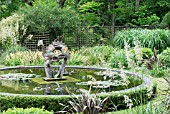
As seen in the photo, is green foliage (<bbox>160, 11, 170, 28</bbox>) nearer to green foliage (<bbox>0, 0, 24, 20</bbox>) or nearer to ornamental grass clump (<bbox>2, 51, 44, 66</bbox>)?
green foliage (<bbox>0, 0, 24, 20</bbox>)

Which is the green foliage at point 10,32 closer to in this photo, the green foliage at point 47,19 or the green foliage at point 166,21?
the green foliage at point 47,19

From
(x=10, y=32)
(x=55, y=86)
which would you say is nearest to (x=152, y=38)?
(x=10, y=32)

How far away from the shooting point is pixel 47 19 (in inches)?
657

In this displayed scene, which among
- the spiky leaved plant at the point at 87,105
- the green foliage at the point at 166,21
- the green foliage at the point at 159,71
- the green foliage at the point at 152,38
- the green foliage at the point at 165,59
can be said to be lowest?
the green foliage at the point at 159,71

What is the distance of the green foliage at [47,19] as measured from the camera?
16359 mm

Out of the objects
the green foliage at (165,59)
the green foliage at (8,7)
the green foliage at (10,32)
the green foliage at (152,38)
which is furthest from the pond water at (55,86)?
the green foliage at (8,7)

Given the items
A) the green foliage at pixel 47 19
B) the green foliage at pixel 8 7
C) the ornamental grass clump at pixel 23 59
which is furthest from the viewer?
the green foliage at pixel 8 7

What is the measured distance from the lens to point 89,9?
837 inches

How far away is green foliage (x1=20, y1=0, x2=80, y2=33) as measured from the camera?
16359mm

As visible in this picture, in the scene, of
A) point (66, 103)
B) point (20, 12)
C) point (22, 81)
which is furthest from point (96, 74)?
point (20, 12)

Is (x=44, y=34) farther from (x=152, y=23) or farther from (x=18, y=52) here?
(x=152, y=23)

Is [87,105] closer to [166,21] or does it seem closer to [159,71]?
[159,71]

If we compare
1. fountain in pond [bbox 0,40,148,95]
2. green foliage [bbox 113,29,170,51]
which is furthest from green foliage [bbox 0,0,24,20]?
fountain in pond [bbox 0,40,148,95]

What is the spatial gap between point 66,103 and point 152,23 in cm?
1633
